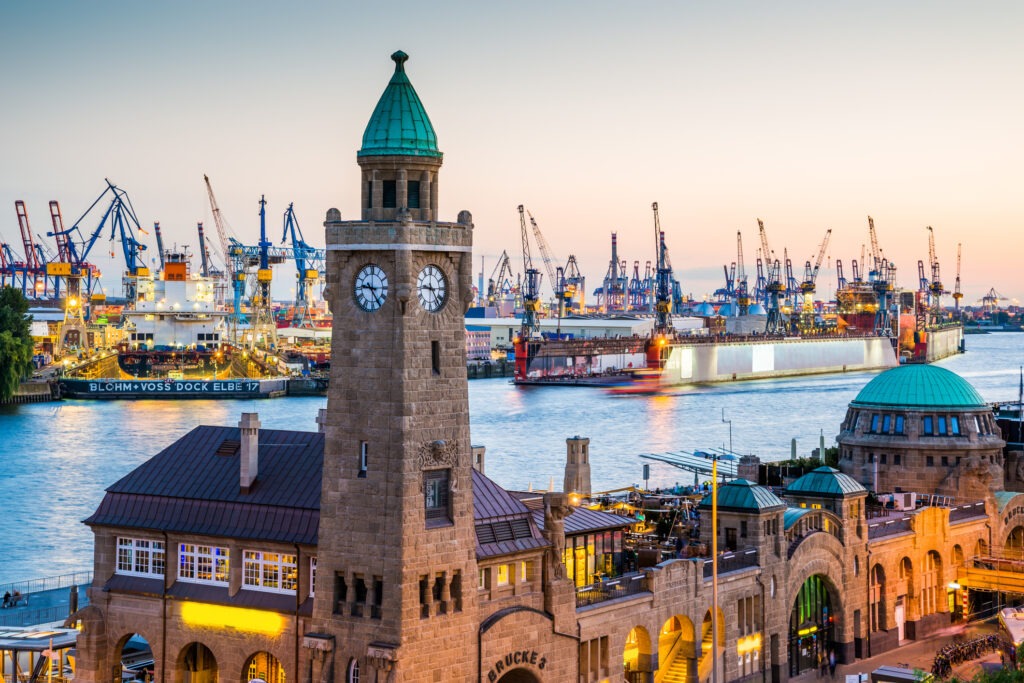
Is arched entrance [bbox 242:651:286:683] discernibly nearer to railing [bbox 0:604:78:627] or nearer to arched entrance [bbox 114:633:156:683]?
arched entrance [bbox 114:633:156:683]

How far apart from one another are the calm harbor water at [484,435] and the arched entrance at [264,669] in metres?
30.8

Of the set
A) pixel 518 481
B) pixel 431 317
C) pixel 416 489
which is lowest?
pixel 518 481

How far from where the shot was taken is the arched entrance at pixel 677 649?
128 feet

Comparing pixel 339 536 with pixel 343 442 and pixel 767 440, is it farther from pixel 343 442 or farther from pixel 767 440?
pixel 767 440

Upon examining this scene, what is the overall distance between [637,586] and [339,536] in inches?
382

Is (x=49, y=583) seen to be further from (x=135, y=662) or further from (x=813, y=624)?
(x=813, y=624)

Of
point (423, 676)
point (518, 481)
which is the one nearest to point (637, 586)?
point (423, 676)

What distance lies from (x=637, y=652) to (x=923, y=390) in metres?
20.6

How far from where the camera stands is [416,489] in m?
30.4

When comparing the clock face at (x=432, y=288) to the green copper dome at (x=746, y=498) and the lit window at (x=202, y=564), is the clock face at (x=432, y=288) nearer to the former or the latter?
the lit window at (x=202, y=564)

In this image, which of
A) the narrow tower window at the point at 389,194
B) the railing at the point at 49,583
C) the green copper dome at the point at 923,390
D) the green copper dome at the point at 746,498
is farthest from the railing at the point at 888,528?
the railing at the point at 49,583

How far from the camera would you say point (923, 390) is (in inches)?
2105

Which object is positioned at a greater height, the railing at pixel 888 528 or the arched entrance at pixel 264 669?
the railing at pixel 888 528

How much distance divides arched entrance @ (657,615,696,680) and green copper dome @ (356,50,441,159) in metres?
15.2
